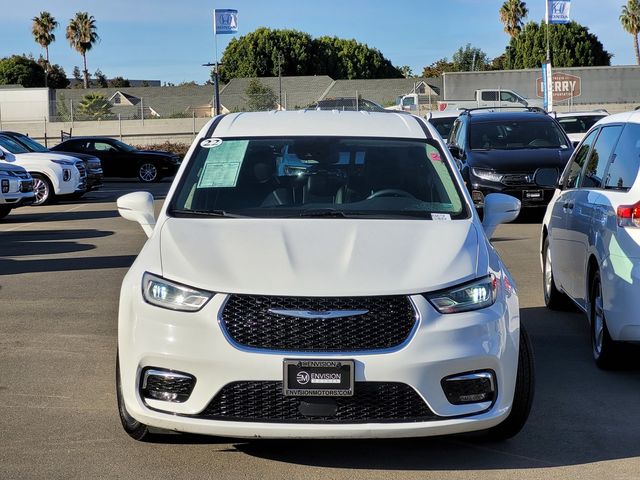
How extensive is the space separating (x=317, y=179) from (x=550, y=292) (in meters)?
3.46

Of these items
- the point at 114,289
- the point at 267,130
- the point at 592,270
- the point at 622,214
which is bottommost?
the point at 114,289

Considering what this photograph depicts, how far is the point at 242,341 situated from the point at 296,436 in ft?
1.58

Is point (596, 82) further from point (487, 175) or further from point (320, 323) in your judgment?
point (320, 323)

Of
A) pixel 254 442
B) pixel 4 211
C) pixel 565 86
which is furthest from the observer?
pixel 565 86

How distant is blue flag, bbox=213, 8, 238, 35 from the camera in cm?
4762

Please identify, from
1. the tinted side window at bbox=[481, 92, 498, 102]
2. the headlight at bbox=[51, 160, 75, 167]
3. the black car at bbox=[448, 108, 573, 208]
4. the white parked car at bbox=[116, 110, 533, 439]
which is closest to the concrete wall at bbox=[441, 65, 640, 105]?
the tinted side window at bbox=[481, 92, 498, 102]

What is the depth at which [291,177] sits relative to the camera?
648 centimetres

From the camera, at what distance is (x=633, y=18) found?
311 ft

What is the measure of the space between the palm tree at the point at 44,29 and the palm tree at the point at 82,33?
68.9 inches

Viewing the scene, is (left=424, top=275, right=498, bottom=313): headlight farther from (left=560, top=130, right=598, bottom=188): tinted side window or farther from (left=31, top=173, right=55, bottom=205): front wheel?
(left=31, top=173, right=55, bottom=205): front wheel

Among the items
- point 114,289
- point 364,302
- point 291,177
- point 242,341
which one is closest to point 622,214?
point 291,177

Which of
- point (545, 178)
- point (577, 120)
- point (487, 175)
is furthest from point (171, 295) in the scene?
point (577, 120)

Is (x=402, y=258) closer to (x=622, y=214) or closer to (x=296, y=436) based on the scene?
(x=296, y=436)

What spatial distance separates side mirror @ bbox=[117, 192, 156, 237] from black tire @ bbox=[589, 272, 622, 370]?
2.85m
